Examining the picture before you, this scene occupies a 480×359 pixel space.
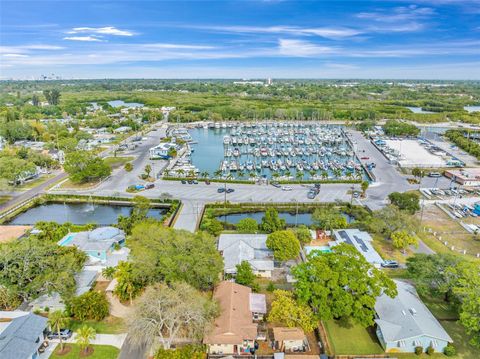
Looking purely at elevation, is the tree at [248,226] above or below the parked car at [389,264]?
above

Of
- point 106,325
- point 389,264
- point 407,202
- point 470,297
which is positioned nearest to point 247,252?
point 106,325

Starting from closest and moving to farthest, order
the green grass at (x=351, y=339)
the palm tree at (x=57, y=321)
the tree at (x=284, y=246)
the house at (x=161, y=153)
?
1. the palm tree at (x=57, y=321)
2. the green grass at (x=351, y=339)
3. the tree at (x=284, y=246)
4. the house at (x=161, y=153)

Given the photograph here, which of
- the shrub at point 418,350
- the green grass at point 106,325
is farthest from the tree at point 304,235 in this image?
the green grass at point 106,325

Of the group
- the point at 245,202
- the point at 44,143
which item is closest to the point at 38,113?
the point at 44,143

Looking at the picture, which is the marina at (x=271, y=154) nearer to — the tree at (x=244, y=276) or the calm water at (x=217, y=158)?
the calm water at (x=217, y=158)

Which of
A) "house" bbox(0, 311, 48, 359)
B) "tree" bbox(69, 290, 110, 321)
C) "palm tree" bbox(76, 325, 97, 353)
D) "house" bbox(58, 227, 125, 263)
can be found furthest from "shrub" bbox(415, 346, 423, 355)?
"house" bbox(58, 227, 125, 263)

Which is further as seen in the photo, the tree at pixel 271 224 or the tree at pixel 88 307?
the tree at pixel 271 224

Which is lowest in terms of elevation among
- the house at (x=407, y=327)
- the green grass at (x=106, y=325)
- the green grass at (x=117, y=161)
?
the green grass at (x=117, y=161)
